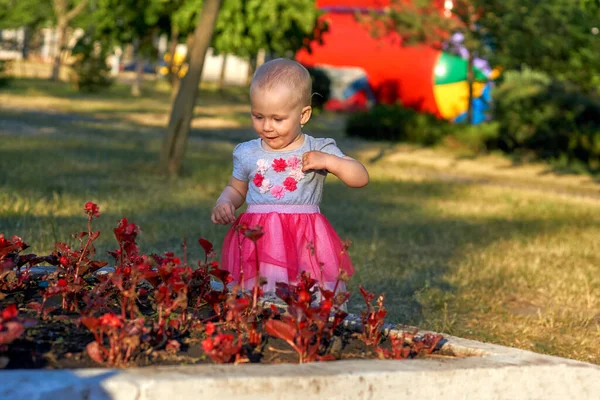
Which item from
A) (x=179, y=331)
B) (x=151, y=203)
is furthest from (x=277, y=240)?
(x=151, y=203)

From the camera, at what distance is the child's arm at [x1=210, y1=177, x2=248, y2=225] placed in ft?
14.0

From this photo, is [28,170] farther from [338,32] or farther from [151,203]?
[338,32]

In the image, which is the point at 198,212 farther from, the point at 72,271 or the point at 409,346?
the point at 409,346

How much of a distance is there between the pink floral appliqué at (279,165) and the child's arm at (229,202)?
237 mm

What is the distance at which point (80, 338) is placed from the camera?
132 inches

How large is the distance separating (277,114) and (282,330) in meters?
1.29

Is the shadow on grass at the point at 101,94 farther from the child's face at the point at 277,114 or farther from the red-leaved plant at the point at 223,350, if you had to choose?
the red-leaved plant at the point at 223,350

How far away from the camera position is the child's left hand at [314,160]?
4254 mm

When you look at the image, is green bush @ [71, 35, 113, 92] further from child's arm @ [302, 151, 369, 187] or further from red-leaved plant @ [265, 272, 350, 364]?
red-leaved plant @ [265, 272, 350, 364]

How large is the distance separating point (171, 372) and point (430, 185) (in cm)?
1117

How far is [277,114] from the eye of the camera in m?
4.28

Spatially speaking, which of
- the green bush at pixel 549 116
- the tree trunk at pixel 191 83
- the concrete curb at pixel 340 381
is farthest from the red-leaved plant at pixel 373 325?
the green bush at pixel 549 116

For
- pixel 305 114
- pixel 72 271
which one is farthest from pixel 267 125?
pixel 72 271

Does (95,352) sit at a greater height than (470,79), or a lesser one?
lesser
